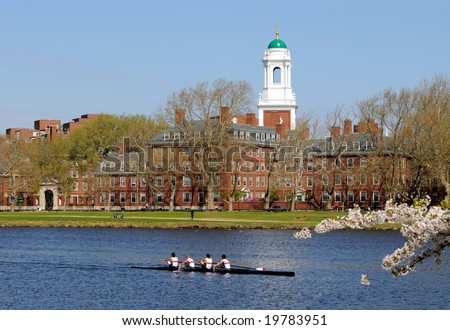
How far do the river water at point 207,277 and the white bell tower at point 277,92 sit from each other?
287ft

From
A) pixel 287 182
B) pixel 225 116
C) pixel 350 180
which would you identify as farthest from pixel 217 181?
pixel 350 180

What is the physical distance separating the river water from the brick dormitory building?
38043 mm

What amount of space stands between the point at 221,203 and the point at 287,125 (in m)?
37.8

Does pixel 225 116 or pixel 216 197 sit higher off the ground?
pixel 225 116

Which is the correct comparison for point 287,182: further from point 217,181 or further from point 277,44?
point 277,44

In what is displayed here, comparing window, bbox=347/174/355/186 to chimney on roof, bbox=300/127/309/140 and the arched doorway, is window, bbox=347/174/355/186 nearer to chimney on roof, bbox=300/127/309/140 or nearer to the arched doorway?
chimney on roof, bbox=300/127/309/140

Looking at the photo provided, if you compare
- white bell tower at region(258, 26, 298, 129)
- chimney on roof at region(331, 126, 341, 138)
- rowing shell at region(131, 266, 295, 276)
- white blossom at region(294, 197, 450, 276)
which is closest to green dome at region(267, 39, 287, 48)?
white bell tower at region(258, 26, 298, 129)

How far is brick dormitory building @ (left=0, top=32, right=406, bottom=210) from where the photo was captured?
128 m

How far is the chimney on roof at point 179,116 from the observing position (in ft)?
412

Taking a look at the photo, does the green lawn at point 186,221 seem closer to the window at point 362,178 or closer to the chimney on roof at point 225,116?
the chimney on roof at point 225,116

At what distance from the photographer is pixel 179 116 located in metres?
126

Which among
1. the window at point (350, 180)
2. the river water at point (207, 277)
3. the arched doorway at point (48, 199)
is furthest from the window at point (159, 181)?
the river water at point (207, 277)

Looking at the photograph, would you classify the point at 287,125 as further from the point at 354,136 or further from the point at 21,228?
the point at 21,228

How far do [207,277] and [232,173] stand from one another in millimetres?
80905
